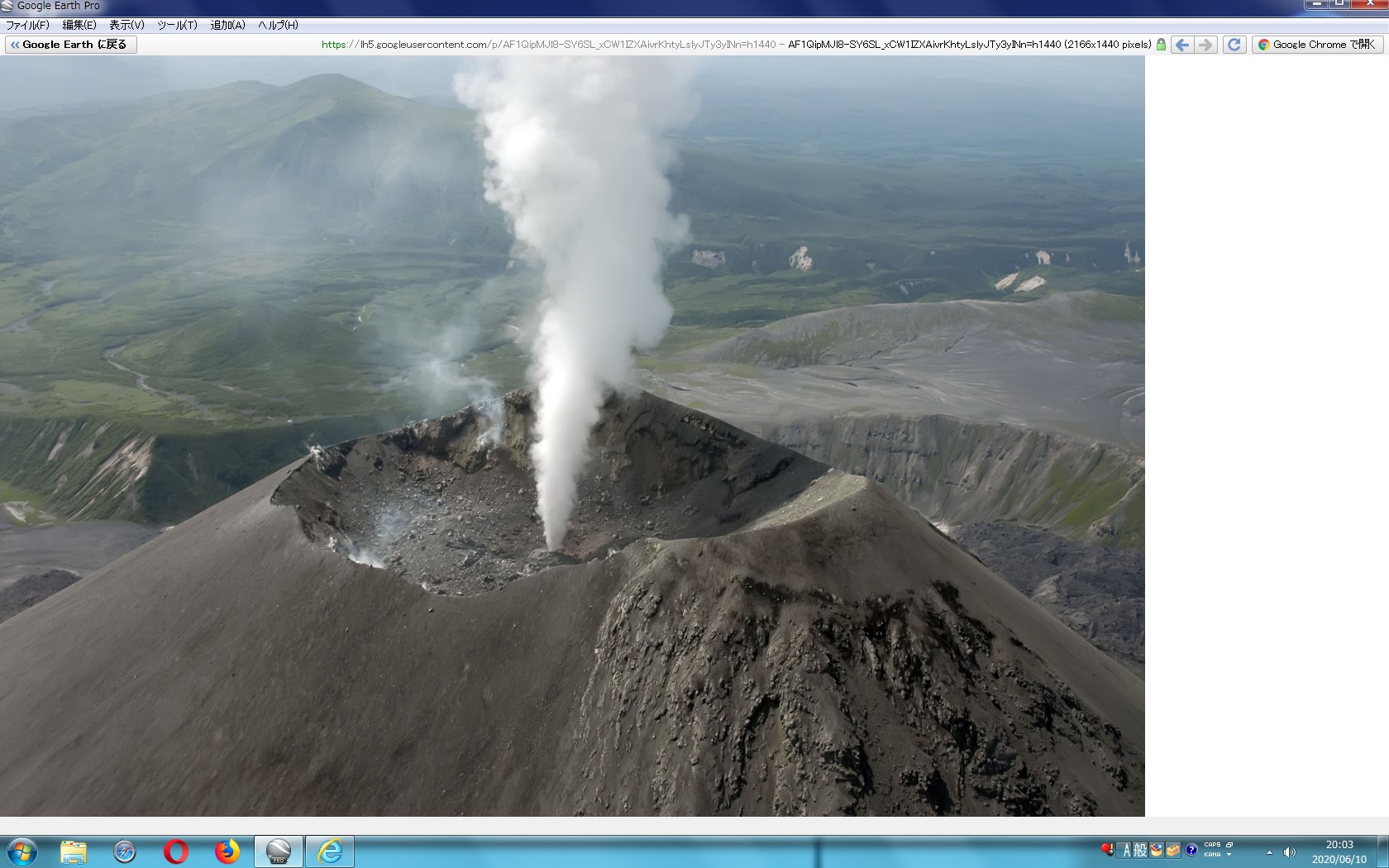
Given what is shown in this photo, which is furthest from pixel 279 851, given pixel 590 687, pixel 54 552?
pixel 54 552

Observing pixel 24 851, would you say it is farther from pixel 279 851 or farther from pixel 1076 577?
pixel 1076 577

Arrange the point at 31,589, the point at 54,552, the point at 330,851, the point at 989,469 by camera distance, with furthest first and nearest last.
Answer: the point at 989,469 → the point at 54,552 → the point at 31,589 → the point at 330,851

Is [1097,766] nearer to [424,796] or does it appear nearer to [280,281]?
[424,796]

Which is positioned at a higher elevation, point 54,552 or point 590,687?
point 590,687

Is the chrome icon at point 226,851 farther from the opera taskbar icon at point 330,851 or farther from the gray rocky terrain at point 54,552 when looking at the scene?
the gray rocky terrain at point 54,552

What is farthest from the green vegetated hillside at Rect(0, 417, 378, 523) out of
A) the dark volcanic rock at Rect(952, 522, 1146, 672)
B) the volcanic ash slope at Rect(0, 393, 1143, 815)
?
the volcanic ash slope at Rect(0, 393, 1143, 815)

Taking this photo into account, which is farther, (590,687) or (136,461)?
(136,461)

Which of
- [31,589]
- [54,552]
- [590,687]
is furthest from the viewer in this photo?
[54,552]
